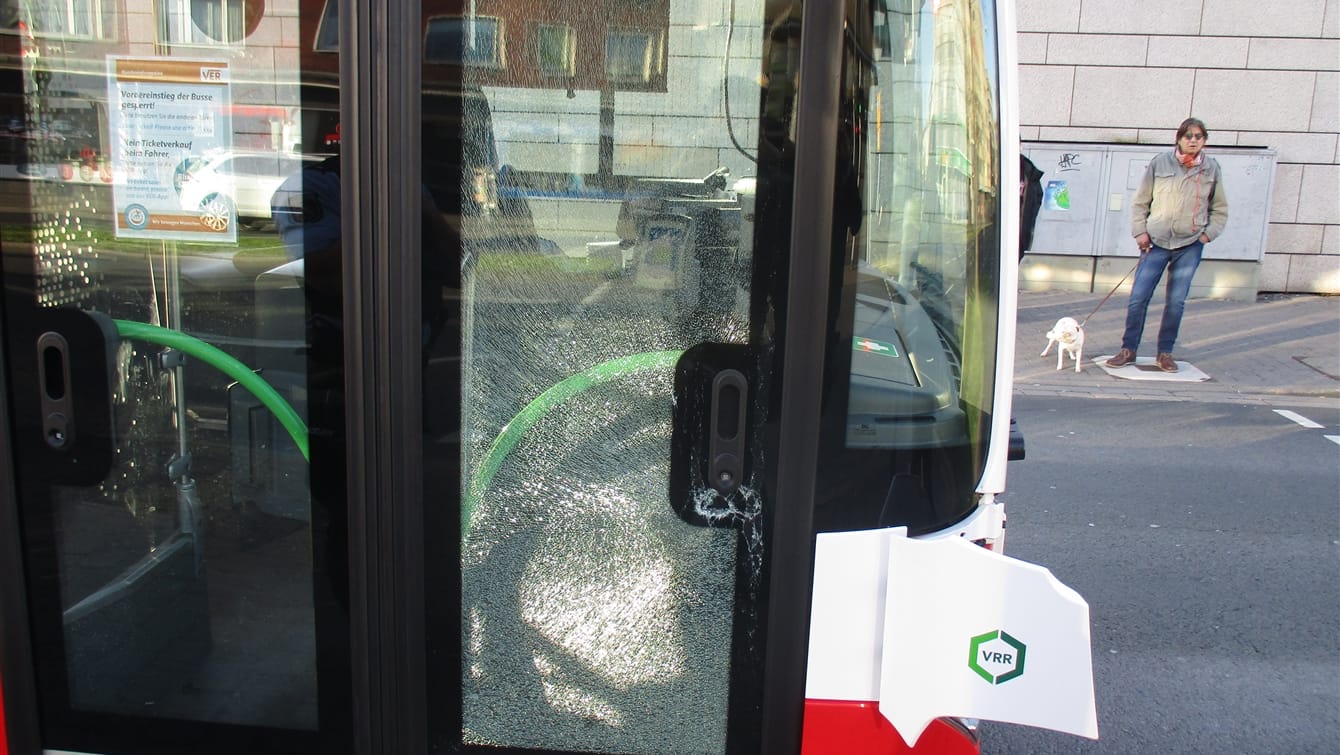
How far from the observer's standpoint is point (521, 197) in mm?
1869

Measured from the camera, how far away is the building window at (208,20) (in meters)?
1.85

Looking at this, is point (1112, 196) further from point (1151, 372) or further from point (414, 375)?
point (414, 375)

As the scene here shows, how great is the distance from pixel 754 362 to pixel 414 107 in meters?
0.69

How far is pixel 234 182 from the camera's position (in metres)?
1.92

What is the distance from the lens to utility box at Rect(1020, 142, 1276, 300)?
41.2 ft

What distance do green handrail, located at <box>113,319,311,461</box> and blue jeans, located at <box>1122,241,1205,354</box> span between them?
30.0 ft

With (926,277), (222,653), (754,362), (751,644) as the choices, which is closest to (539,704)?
(751,644)

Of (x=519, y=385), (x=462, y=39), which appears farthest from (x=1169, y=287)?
(x=462, y=39)

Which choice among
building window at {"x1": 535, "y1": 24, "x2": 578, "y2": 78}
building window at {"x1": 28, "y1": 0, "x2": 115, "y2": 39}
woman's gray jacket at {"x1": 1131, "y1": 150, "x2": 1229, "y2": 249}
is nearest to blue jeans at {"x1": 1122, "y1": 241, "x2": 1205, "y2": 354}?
woman's gray jacket at {"x1": 1131, "y1": 150, "x2": 1229, "y2": 249}

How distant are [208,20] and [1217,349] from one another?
34.8 ft

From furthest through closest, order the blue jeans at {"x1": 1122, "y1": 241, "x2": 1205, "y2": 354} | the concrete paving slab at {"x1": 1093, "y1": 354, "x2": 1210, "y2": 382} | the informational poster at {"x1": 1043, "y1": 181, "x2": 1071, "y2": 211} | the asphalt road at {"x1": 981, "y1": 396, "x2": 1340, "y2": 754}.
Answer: the informational poster at {"x1": 1043, "y1": 181, "x2": 1071, "y2": 211}
the blue jeans at {"x1": 1122, "y1": 241, "x2": 1205, "y2": 354}
the concrete paving slab at {"x1": 1093, "y1": 354, "x2": 1210, "y2": 382}
the asphalt road at {"x1": 981, "y1": 396, "x2": 1340, "y2": 754}

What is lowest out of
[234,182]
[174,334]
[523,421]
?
[523,421]

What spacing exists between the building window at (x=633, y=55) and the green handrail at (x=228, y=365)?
81 centimetres

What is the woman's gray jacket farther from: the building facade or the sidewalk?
the building facade
